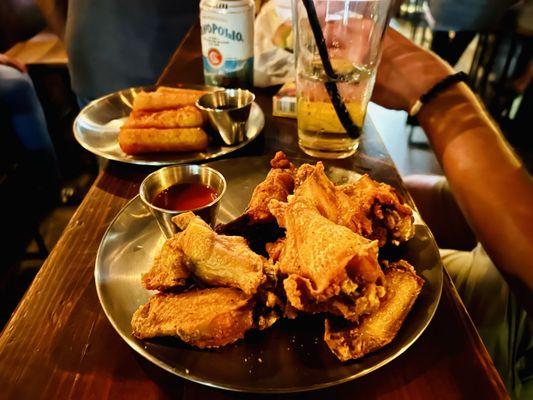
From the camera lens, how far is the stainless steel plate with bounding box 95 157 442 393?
0.66m

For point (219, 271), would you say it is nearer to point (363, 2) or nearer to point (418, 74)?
point (363, 2)

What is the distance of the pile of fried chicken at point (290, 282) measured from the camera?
0.69 m

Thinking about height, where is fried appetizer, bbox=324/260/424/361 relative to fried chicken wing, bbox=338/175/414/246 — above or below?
below

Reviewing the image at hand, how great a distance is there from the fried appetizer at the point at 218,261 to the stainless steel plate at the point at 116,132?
0.61 metres

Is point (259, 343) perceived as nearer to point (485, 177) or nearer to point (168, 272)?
point (168, 272)

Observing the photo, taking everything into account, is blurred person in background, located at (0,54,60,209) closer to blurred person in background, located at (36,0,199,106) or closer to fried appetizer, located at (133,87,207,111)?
blurred person in background, located at (36,0,199,106)

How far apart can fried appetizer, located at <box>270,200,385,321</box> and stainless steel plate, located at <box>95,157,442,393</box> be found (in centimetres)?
8

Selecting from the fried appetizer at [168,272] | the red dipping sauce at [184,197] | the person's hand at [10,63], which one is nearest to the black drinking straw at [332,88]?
the red dipping sauce at [184,197]

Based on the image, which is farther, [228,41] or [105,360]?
[228,41]

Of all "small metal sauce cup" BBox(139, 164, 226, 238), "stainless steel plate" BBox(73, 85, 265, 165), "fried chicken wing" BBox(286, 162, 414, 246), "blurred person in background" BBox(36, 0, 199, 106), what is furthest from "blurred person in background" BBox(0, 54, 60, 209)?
"fried chicken wing" BBox(286, 162, 414, 246)

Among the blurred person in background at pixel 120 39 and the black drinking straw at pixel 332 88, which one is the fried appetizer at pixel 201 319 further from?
the blurred person in background at pixel 120 39

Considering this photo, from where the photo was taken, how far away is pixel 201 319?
71cm

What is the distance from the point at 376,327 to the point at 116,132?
123cm

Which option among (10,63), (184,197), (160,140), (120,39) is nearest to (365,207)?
(184,197)
